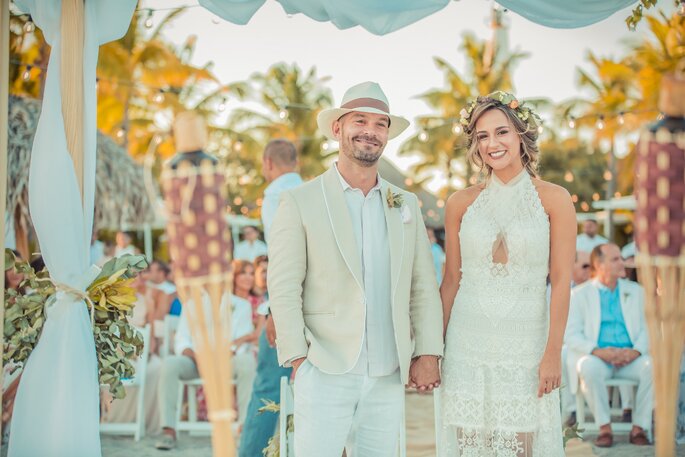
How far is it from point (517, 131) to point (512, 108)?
129 millimetres

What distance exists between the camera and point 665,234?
130 inches

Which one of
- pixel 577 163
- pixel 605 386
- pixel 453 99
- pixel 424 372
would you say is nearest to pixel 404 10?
pixel 424 372

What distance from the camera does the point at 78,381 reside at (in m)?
4.48

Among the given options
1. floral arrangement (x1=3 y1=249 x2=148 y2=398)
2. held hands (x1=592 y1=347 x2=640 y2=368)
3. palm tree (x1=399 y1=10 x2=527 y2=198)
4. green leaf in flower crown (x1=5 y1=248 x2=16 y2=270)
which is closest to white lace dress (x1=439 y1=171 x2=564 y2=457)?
floral arrangement (x1=3 y1=249 x2=148 y2=398)

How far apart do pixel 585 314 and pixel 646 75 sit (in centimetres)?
1954

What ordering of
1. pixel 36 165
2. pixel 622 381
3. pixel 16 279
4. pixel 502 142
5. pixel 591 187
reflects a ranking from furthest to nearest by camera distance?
pixel 591 187 < pixel 16 279 < pixel 622 381 < pixel 36 165 < pixel 502 142

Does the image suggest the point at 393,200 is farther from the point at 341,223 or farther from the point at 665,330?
the point at 665,330

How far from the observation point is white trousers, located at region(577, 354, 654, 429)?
24.8ft

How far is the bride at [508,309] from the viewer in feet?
13.4

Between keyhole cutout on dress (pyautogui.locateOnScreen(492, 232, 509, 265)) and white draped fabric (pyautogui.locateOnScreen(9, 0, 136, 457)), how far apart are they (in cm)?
229

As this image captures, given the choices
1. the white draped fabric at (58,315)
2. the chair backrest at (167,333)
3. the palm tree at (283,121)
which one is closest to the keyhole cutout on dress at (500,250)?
the white draped fabric at (58,315)

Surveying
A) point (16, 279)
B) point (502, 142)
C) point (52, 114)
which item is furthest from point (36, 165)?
point (16, 279)

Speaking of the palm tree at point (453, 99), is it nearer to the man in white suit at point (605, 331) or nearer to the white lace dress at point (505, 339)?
the man in white suit at point (605, 331)

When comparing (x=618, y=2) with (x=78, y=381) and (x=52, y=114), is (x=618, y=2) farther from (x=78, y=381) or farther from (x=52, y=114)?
(x=78, y=381)
